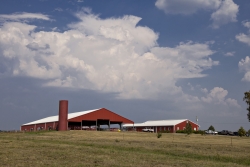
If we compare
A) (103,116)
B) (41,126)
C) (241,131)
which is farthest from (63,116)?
(241,131)

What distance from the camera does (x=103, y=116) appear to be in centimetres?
8012

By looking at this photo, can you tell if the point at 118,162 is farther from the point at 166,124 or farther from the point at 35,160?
the point at 166,124

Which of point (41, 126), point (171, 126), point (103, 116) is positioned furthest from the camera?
point (171, 126)

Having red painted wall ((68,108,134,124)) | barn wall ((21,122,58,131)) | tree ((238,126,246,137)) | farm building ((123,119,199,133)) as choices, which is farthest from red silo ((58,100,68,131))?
tree ((238,126,246,137))

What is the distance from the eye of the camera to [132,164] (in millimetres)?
18734

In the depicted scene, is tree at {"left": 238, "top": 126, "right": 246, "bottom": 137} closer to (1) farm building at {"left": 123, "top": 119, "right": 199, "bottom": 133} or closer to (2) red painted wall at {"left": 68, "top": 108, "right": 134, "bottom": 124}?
(1) farm building at {"left": 123, "top": 119, "right": 199, "bottom": 133}

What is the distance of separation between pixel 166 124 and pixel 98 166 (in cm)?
8107

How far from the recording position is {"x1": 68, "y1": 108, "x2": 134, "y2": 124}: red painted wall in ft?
252

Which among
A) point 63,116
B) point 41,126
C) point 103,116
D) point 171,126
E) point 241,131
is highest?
point 103,116

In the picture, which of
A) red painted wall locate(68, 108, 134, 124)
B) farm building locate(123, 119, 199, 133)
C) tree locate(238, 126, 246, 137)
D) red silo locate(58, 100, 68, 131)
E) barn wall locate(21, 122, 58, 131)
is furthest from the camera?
farm building locate(123, 119, 199, 133)

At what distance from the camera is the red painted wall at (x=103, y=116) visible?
252 feet

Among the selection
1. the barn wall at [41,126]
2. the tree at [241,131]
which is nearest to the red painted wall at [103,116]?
the barn wall at [41,126]

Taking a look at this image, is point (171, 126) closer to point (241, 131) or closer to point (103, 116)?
point (103, 116)

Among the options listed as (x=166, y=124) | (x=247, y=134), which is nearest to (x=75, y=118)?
(x=166, y=124)
